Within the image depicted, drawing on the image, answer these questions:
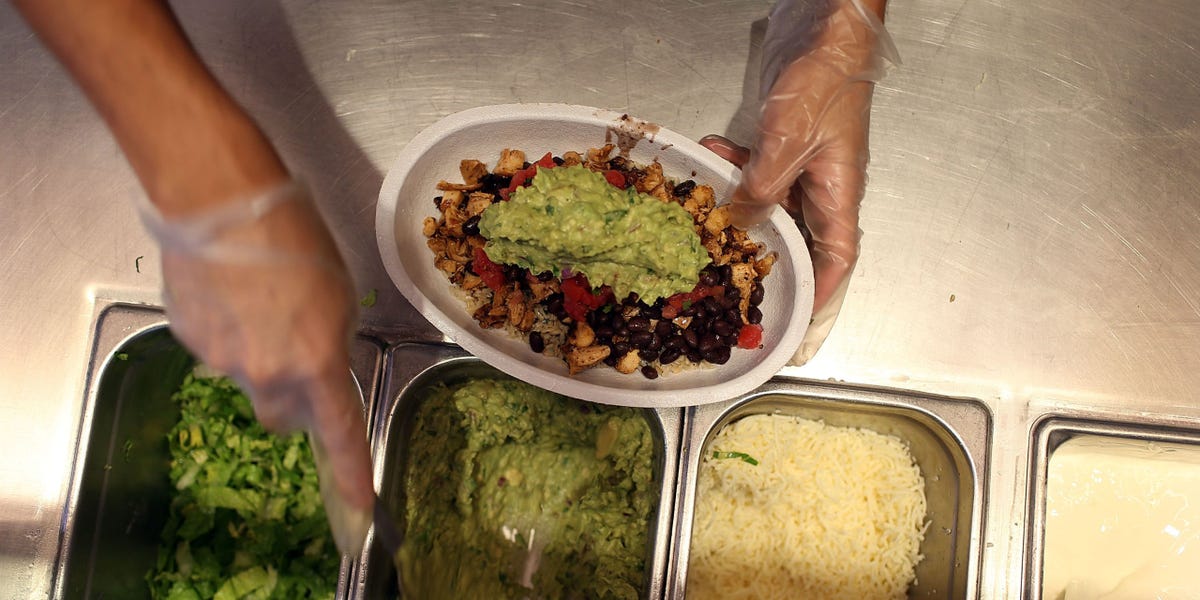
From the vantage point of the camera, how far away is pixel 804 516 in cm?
227

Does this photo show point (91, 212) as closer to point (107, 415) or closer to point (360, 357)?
point (107, 415)

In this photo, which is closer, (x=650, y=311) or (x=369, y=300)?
(x=650, y=311)

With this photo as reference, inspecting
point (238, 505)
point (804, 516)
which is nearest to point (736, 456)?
point (804, 516)

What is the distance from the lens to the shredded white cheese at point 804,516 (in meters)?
2.24

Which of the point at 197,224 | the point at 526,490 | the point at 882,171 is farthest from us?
the point at 882,171

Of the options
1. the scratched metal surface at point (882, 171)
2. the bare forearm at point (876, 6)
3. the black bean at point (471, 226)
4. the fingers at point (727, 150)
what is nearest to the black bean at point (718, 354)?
the scratched metal surface at point (882, 171)

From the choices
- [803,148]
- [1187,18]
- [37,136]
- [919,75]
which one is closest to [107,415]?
[37,136]

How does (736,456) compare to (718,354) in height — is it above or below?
below

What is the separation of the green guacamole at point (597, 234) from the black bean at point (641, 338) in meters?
0.13

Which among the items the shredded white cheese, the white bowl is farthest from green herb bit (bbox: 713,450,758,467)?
the white bowl

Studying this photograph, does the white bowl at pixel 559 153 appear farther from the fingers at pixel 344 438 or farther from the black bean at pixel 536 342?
the fingers at pixel 344 438

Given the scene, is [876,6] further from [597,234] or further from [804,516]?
[804,516]

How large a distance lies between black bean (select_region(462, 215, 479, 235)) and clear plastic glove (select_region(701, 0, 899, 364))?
73 cm

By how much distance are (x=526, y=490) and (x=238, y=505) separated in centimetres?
91
